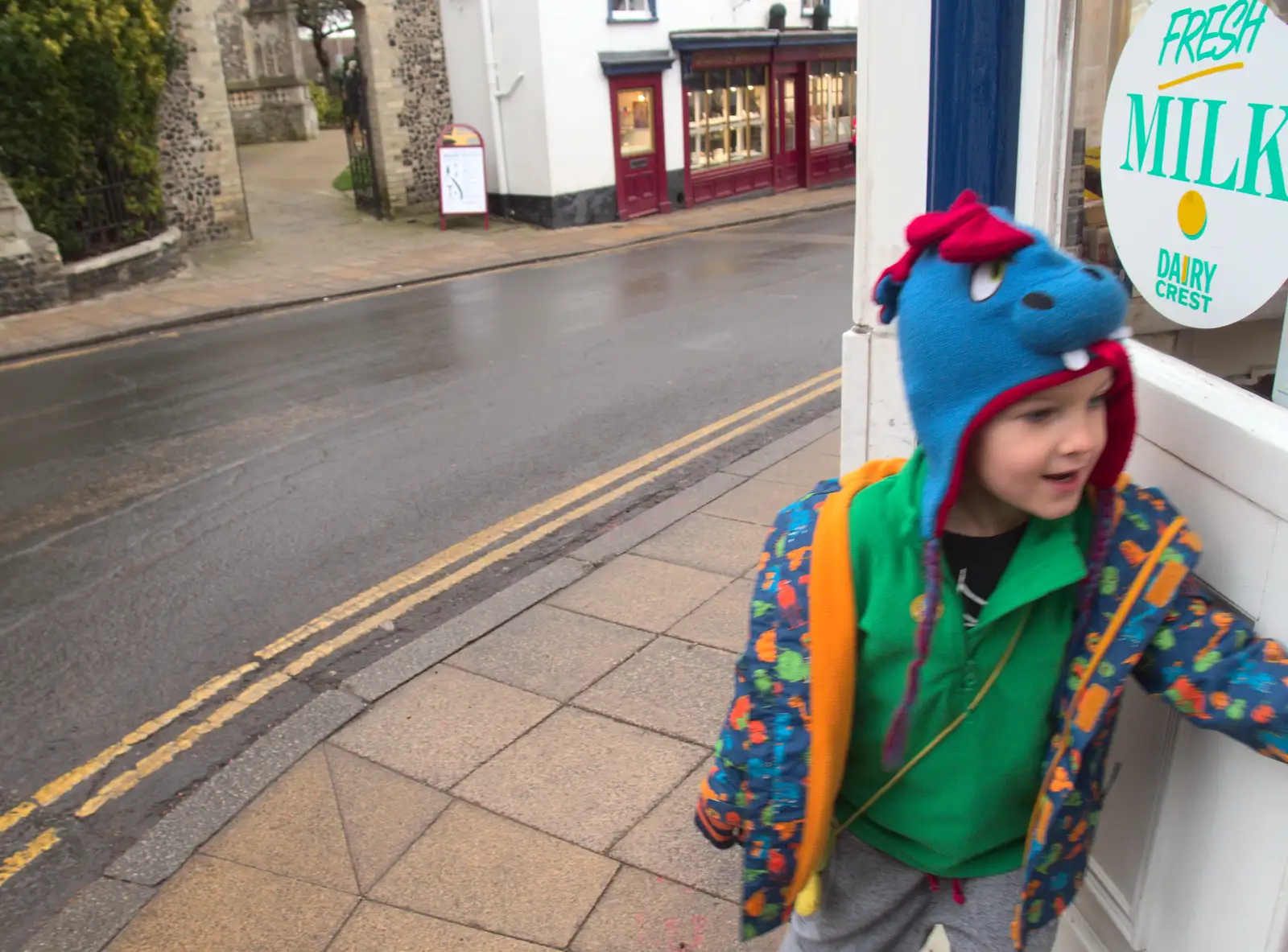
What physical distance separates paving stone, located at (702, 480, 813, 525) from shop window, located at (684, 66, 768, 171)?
1686 centimetres

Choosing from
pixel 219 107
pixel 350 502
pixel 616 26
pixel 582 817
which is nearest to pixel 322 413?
pixel 350 502

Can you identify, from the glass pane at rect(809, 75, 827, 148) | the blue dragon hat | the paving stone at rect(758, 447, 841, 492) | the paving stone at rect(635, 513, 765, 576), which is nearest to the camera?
the blue dragon hat

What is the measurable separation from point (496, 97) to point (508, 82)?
402mm

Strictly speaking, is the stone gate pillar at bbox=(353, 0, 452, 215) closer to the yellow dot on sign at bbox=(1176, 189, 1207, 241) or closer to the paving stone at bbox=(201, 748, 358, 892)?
the paving stone at bbox=(201, 748, 358, 892)

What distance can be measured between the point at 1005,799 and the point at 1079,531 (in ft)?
1.49

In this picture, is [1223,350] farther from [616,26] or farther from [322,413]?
[616,26]

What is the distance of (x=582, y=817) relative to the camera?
3191 mm

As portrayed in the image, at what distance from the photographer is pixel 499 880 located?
2.96 meters

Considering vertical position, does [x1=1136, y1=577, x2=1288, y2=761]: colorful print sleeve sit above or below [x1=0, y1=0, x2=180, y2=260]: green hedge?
below

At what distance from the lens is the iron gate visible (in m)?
19.7

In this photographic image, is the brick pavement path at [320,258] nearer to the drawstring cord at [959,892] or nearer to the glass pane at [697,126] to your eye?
the glass pane at [697,126]

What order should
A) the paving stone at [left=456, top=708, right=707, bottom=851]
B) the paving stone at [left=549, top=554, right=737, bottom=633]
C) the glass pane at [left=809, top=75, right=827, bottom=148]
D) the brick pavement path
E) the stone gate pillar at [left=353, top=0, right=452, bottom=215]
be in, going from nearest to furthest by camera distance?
1. the paving stone at [left=456, top=708, right=707, bottom=851]
2. the paving stone at [left=549, top=554, right=737, bottom=633]
3. the brick pavement path
4. the stone gate pillar at [left=353, top=0, right=452, bottom=215]
5. the glass pane at [left=809, top=75, right=827, bottom=148]

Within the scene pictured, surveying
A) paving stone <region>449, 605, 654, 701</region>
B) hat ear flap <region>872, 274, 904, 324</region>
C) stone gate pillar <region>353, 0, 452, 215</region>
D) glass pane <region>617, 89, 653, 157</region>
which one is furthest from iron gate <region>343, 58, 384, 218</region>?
hat ear flap <region>872, 274, 904, 324</region>

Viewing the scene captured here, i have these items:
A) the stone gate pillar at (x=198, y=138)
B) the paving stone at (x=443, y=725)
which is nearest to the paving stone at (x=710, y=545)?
the paving stone at (x=443, y=725)
